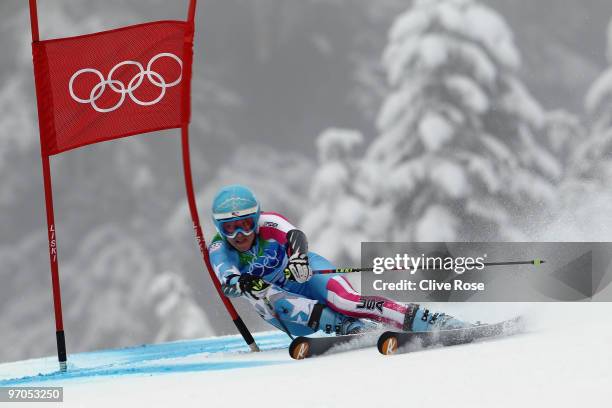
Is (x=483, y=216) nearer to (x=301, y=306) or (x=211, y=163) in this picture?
(x=301, y=306)

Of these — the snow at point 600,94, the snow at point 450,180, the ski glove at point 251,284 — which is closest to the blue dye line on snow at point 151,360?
the ski glove at point 251,284

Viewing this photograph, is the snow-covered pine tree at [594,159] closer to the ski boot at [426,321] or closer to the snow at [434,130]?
the snow at [434,130]

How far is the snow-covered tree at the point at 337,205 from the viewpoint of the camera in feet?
49.7

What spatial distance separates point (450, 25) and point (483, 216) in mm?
3350

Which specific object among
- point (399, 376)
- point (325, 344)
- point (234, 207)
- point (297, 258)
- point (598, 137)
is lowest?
point (399, 376)

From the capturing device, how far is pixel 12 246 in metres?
28.9

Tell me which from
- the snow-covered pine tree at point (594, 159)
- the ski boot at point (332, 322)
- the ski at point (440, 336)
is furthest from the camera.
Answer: the snow-covered pine tree at point (594, 159)

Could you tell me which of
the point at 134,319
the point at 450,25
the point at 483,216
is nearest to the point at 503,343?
the point at 483,216

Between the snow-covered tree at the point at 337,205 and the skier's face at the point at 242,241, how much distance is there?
352 inches

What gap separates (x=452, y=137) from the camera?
49.0 feet

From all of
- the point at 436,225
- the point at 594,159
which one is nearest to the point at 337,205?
the point at 436,225

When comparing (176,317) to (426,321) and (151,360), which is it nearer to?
(151,360)

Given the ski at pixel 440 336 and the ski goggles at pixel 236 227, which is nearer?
the ski at pixel 440 336

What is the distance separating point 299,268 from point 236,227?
1.76 feet
